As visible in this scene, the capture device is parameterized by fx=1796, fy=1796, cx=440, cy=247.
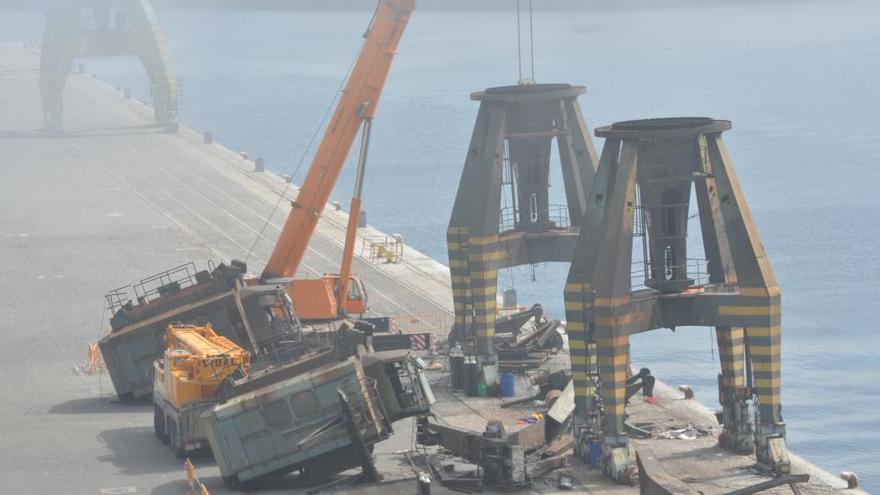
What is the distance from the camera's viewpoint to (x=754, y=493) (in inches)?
1734

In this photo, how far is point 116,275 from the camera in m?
90.8

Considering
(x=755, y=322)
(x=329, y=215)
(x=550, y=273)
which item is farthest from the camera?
(x=550, y=273)

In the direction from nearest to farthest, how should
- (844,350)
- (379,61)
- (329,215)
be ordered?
(379,61) → (844,350) → (329,215)

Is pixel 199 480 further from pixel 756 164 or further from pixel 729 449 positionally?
pixel 756 164

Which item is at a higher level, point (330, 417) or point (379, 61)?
point (379, 61)

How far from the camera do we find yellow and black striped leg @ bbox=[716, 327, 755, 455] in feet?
160

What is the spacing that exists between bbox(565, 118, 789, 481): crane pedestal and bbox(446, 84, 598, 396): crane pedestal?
1016 cm

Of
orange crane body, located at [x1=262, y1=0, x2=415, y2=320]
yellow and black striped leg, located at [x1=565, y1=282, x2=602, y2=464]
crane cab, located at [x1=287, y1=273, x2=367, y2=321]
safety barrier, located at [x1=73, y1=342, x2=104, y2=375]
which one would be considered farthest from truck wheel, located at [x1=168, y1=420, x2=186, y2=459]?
crane cab, located at [x1=287, y1=273, x2=367, y2=321]

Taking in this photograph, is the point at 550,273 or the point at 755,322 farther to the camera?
the point at 550,273

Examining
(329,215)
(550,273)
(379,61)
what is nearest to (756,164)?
(550,273)

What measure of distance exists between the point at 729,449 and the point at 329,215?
65.8m

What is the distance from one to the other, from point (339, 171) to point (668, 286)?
946 inches

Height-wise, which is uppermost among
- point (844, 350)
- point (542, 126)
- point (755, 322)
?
point (542, 126)

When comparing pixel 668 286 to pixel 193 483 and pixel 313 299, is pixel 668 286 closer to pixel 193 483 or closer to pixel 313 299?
pixel 193 483
